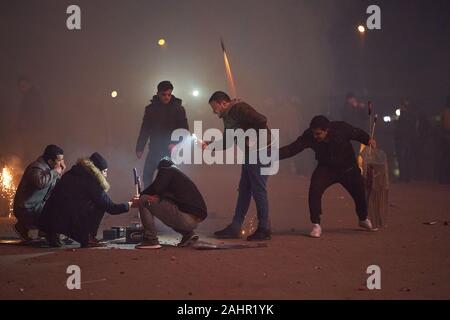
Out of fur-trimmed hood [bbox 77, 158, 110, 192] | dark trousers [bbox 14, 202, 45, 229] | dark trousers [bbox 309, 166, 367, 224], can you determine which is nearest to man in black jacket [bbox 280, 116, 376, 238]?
dark trousers [bbox 309, 166, 367, 224]

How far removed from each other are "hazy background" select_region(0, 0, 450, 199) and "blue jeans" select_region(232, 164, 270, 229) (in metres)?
10.0

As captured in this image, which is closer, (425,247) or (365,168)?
(425,247)

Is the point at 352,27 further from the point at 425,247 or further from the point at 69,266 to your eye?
the point at 69,266

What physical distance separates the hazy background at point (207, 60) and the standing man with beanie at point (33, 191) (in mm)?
10586

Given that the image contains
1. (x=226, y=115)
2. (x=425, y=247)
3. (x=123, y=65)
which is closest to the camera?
(x=425, y=247)

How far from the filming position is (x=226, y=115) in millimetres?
9758

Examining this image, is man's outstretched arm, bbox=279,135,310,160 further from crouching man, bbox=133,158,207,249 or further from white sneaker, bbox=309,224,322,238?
crouching man, bbox=133,158,207,249

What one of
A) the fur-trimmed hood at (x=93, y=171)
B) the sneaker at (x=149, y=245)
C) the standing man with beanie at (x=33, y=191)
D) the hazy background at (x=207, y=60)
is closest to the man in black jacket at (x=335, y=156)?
the sneaker at (x=149, y=245)

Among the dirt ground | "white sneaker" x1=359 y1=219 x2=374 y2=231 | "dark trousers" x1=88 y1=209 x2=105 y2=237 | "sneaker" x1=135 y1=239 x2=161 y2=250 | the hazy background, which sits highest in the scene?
the hazy background

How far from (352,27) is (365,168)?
676 inches

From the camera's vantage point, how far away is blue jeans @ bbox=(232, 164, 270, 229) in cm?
961

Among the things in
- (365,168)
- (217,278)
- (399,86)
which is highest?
(399,86)

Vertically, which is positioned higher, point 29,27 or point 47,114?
point 29,27

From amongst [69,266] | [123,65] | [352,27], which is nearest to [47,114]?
[123,65]
